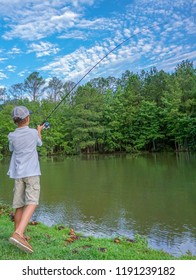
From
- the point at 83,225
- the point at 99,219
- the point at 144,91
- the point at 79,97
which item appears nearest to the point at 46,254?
the point at 83,225

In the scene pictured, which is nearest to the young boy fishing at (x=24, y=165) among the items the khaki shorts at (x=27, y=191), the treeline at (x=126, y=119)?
the khaki shorts at (x=27, y=191)

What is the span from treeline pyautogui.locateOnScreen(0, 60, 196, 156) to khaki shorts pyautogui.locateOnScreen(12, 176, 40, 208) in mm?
33299

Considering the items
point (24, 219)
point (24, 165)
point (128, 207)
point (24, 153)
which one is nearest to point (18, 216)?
point (24, 219)

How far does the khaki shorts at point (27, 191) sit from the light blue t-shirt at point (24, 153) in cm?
7

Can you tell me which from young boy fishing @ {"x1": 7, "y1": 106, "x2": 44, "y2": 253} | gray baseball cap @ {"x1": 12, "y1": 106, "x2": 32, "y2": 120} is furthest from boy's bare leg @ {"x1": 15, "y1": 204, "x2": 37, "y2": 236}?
gray baseball cap @ {"x1": 12, "y1": 106, "x2": 32, "y2": 120}

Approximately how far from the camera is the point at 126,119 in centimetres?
→ 4162

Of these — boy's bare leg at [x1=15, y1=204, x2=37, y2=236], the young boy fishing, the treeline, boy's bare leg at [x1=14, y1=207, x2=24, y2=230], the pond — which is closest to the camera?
boy's bare leg at [x1=15, y1=204, x2=37, y2=236]

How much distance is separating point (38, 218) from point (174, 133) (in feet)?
97.6

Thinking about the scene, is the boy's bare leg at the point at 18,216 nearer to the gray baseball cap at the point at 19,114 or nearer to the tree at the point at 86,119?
the gray baseball cap at the point at 19,114

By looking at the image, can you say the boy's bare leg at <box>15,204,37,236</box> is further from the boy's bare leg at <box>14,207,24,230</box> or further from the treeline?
the treeline

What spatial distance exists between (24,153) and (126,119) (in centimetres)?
3823

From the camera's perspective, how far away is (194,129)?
34.5m

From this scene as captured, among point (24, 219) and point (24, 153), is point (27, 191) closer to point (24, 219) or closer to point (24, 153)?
point (24, 219)

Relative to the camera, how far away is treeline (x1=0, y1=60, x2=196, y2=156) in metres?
37.9
